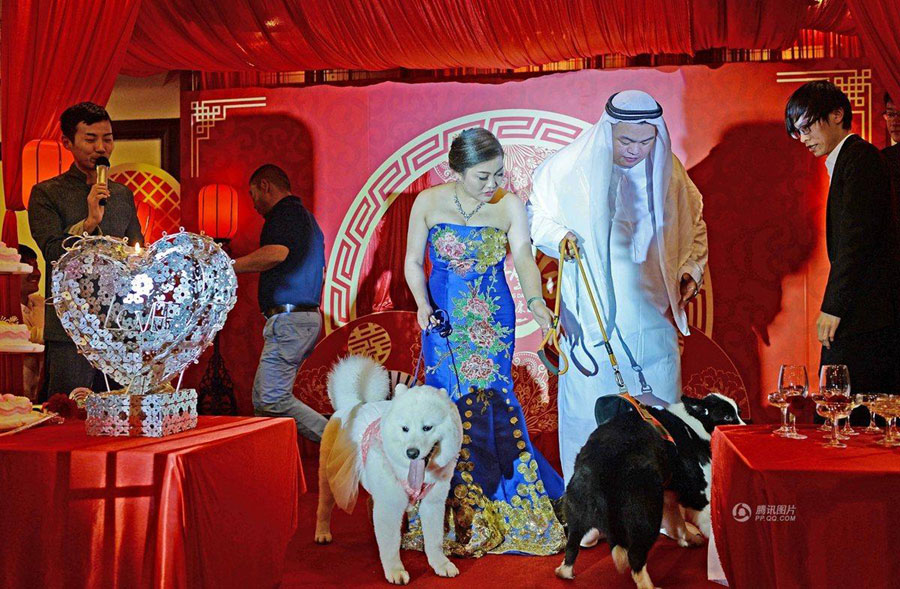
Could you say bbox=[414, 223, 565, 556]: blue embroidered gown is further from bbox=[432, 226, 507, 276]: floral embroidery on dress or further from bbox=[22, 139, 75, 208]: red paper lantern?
bbox=[22, 139, 75, 208]: red paper lantern

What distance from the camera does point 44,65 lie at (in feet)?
11.8

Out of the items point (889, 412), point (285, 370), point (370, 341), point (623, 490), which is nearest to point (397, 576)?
point (623, 490)

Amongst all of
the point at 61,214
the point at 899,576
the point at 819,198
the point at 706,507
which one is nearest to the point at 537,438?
the point at 706,507

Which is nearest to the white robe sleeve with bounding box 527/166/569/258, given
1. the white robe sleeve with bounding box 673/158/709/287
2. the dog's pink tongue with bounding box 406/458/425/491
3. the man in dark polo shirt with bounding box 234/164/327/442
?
the white robe sleeve with bounding box 673/158/709/287

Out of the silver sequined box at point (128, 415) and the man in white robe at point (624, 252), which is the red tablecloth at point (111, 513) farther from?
the man in white robe at point (624, 252)

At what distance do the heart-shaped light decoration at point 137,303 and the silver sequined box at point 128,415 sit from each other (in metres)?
0.07

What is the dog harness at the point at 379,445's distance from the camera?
2.98 m

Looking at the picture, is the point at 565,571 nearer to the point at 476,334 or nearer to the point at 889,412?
the point at 476,334

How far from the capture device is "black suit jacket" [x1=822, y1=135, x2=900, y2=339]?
3.13 m

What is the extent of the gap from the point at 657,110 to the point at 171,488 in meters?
2.65

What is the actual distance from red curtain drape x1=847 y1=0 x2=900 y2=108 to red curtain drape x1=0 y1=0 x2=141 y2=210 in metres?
3.26

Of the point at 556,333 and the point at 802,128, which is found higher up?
the point at 802,128

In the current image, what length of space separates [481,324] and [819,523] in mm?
1833

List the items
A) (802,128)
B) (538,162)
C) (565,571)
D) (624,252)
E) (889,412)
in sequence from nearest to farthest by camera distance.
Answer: (889,412) < (565,571) < (802,128) < (624,252) < (538,162)
